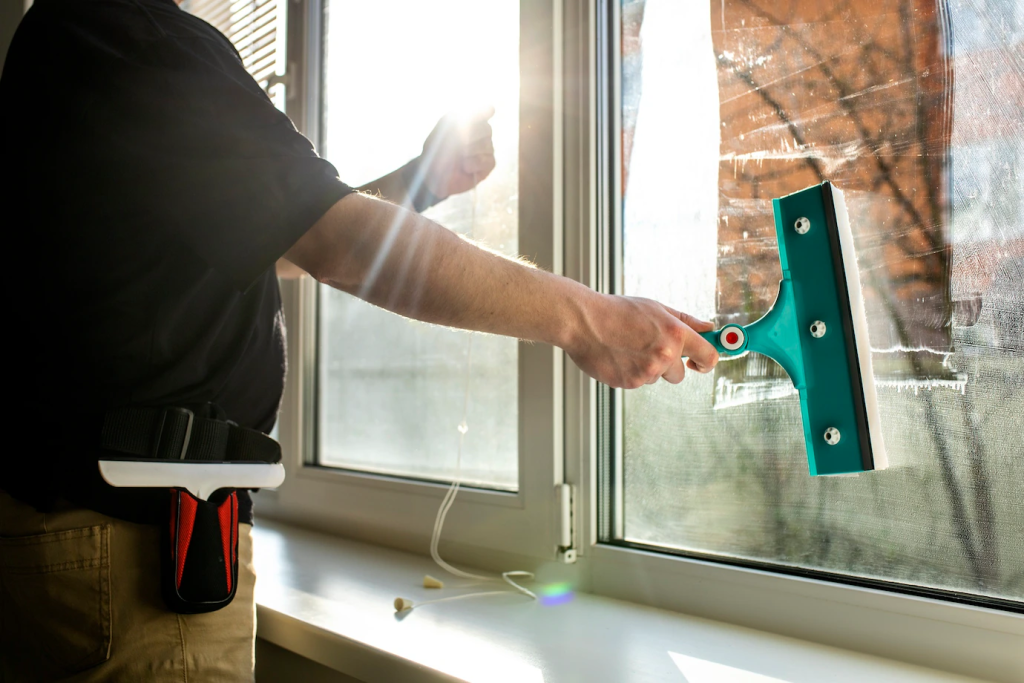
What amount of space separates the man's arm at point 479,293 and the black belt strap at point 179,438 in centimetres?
23

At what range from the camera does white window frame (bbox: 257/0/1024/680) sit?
2.71ft

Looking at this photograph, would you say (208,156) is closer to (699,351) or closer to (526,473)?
(699,351)

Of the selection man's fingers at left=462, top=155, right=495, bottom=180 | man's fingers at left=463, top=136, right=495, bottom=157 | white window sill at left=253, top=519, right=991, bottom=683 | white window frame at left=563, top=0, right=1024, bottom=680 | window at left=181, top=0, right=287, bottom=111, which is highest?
window at left=181, top=0, right=287, bottom=111

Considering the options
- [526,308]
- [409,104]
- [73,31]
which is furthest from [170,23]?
[409,104]

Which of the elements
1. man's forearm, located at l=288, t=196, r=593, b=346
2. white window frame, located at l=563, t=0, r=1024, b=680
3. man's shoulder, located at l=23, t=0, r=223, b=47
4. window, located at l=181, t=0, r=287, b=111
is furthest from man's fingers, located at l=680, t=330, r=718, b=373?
window, located at l=181, t=0, r=287, b=111

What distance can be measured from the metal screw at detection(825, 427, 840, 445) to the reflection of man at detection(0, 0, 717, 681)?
0.46 ft

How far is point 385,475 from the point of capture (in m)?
1.47

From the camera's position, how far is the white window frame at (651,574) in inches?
29.2

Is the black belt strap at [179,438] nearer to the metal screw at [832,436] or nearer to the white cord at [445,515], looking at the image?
the white cord at [445,515]

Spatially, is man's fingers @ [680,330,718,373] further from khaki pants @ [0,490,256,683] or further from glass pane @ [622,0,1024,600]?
khaki pants @ [0,490,256,683]

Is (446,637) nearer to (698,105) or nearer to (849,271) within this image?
(849,271)

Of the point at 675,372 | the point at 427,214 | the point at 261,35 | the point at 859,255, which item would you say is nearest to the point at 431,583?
the point at 675,372

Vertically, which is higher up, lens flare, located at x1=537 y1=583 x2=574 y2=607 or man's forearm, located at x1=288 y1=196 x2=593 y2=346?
man's forearm, located at x1=288 y1=196 x2=593 y2=346

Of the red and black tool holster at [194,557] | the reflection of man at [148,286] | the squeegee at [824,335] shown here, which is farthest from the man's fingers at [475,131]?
the red and black tool holster at [194,557]
